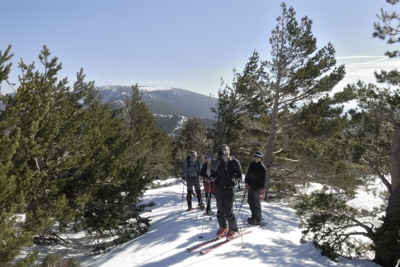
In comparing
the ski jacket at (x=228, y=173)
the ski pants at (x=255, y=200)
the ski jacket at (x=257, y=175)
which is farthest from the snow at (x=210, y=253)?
the ski jacket at (x=228, y=173)

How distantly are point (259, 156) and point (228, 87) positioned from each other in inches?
391

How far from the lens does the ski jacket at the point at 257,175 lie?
740 centimetres

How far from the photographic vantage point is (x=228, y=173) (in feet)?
21.0

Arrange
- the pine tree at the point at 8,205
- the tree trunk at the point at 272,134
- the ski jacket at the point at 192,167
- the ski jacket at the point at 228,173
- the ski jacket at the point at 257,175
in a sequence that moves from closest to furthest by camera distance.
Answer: the pine tree at the point at 8,205, the ski jacket at the point at 228,173, the ski jacket at the point at 257,175, the ski jacket at the point at 192,167, the tree trunk at the point at 272,134

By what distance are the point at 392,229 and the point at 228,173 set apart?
3.95 m

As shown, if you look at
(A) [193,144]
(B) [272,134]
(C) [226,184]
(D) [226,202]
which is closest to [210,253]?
(D) [226,202]

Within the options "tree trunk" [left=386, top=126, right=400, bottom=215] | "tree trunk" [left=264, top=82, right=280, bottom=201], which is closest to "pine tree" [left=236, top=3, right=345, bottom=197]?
"tree trunk" [left=264, top=82, right=280, bottom=201]

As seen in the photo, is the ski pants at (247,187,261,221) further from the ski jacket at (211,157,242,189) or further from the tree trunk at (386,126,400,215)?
the tree trunk at (386,126,400,215)

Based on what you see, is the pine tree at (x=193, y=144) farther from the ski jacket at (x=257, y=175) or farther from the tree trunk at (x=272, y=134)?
the ski jacket at (x=257, y=175)

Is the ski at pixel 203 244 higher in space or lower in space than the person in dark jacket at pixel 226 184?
lower

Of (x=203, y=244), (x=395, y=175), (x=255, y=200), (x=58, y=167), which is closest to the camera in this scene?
(x=203, y=244)

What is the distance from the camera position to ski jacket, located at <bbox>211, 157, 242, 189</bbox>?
6.36m

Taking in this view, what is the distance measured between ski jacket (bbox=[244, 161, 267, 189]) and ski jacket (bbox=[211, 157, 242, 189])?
117 cm

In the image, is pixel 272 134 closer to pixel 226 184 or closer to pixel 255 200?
pixel 255 200
